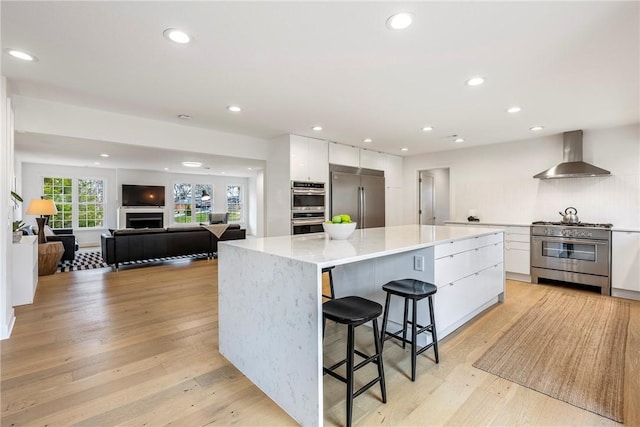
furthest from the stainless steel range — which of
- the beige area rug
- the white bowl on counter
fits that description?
the white bowl on counter

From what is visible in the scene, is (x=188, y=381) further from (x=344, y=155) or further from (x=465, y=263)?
(x=344, y=155)

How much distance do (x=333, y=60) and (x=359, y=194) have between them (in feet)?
12.2

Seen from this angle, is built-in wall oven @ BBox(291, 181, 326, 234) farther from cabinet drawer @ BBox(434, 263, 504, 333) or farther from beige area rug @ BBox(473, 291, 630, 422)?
beige area rug @ BBox(473, 291, 630, 422)

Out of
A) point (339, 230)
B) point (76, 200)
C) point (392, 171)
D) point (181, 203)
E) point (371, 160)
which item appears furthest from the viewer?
point (181, 203)

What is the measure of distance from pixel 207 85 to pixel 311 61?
111cm

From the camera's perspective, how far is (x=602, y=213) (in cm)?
450

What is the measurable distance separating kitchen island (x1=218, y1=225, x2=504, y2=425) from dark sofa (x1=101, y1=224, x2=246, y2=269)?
13.1ft

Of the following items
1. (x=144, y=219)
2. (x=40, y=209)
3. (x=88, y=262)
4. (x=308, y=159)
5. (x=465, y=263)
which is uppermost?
(x=308, y=159)

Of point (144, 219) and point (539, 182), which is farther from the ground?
point (539, 182)

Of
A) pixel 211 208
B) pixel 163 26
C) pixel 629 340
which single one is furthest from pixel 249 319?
pixel 211 208

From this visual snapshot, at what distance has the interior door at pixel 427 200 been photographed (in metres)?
7.02

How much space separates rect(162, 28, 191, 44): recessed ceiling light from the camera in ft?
6.47

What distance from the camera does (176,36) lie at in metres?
2.02

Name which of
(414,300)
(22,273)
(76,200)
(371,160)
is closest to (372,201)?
(371,160)
